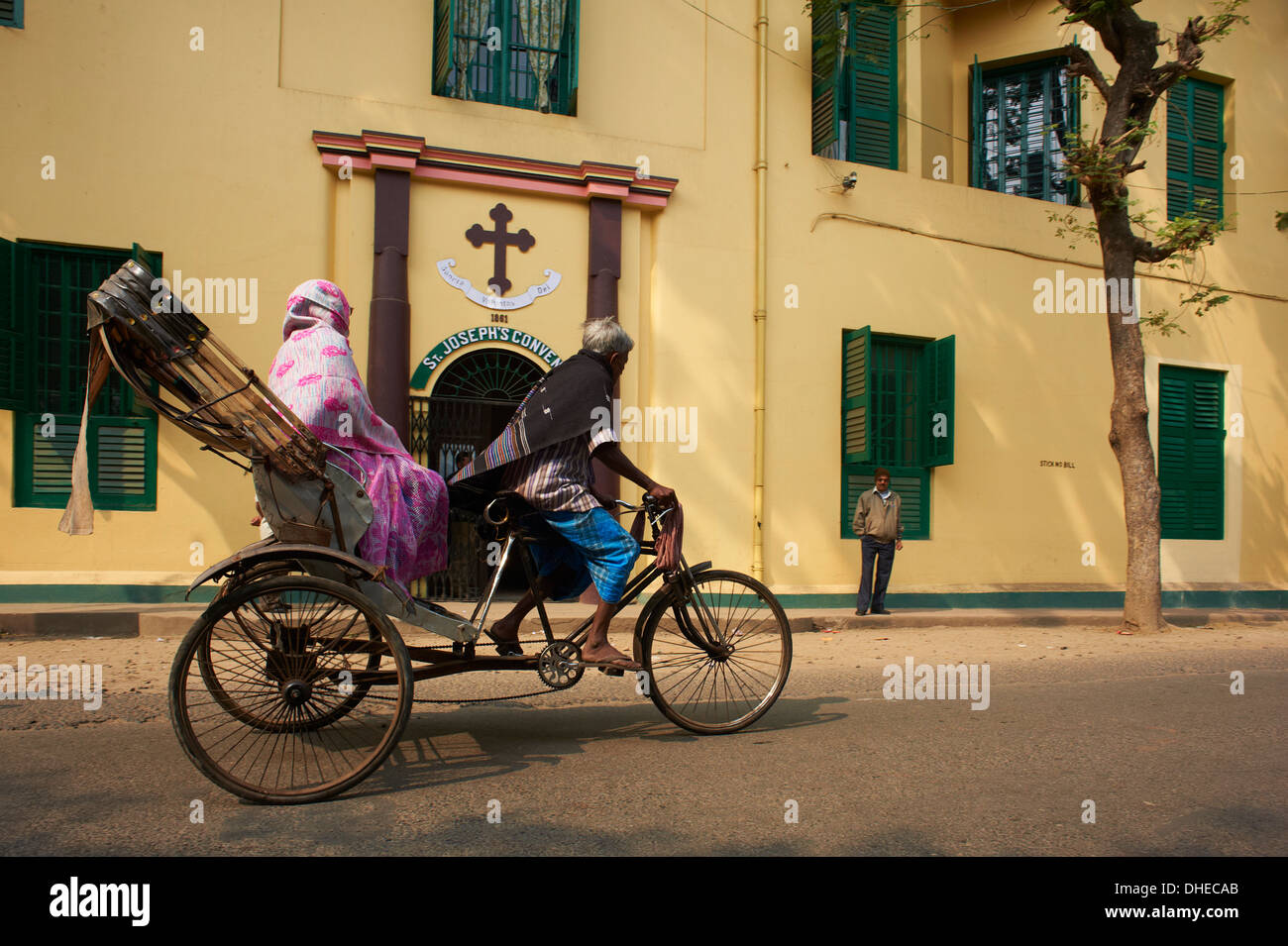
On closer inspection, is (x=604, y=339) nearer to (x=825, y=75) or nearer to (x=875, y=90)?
(x=825, y=75)

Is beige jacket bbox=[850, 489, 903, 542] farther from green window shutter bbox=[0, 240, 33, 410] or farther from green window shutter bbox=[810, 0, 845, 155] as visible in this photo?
green window shutter bbox=[0, 240, 33, 410]

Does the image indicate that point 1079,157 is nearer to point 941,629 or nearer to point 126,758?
point 941,629

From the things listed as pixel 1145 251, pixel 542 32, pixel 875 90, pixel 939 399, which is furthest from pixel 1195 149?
pixel 542 32

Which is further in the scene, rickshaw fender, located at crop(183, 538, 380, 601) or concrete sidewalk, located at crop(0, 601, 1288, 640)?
concrete sidewalk, located at crop(0, 601, 1288, 640)

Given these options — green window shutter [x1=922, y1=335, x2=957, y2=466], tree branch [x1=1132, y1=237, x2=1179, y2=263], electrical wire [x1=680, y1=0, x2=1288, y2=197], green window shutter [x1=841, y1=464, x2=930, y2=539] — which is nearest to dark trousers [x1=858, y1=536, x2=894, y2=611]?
green window shutter [x1=841, y1=464, x2=930, y2=539]

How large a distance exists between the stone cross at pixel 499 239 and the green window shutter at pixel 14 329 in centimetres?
408

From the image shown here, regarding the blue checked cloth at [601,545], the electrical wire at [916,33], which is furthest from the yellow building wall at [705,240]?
the blue checked cloth at [601,545]

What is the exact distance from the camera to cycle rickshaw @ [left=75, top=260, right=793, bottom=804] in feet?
10.9

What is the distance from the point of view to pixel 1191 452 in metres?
13.6

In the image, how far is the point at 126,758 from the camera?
13.2ft

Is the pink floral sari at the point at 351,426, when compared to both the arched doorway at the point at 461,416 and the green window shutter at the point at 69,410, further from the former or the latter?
the green window shutter at the point at 69,410

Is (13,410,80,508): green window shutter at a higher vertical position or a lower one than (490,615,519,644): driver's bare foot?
higher

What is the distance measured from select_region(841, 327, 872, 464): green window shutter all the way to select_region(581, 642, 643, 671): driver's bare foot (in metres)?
7.42
